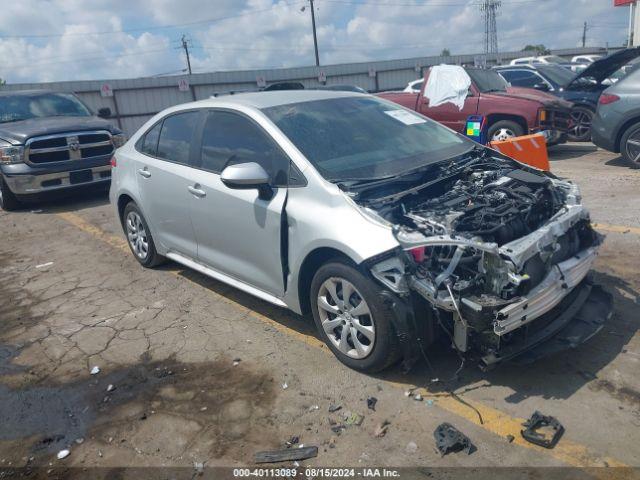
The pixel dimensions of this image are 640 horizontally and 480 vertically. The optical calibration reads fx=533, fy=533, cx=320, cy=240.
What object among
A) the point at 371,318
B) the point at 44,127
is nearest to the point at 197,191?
the point at 371,318

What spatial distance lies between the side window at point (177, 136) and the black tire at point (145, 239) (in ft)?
2.64

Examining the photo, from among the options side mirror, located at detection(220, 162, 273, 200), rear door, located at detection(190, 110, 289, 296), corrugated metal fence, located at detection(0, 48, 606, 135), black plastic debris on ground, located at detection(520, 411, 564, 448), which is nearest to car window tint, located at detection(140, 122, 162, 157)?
rear door, located at detection(190, 110, 289, 296)

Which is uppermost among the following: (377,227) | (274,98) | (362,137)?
(274,98)

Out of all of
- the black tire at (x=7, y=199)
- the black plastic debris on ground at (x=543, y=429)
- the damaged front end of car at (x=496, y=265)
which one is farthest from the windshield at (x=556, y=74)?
the black tire at (x=7, y=199)

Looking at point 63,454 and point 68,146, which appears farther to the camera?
point 68,146

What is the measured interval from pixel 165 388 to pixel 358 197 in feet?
6.01

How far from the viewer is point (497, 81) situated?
36.5 feet

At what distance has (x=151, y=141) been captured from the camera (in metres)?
5.34

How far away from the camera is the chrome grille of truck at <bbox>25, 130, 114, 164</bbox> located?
873cm

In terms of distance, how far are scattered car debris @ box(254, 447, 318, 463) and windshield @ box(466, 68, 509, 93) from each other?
9.22 m

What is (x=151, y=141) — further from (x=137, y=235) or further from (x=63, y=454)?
(x=63, y=454)

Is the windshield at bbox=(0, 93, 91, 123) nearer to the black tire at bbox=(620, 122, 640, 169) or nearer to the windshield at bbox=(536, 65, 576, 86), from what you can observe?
the black tire at bbox=(620, 122, 640, 169)

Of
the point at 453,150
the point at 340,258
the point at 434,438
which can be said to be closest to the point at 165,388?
the point at 340,258

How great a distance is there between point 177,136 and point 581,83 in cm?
942
